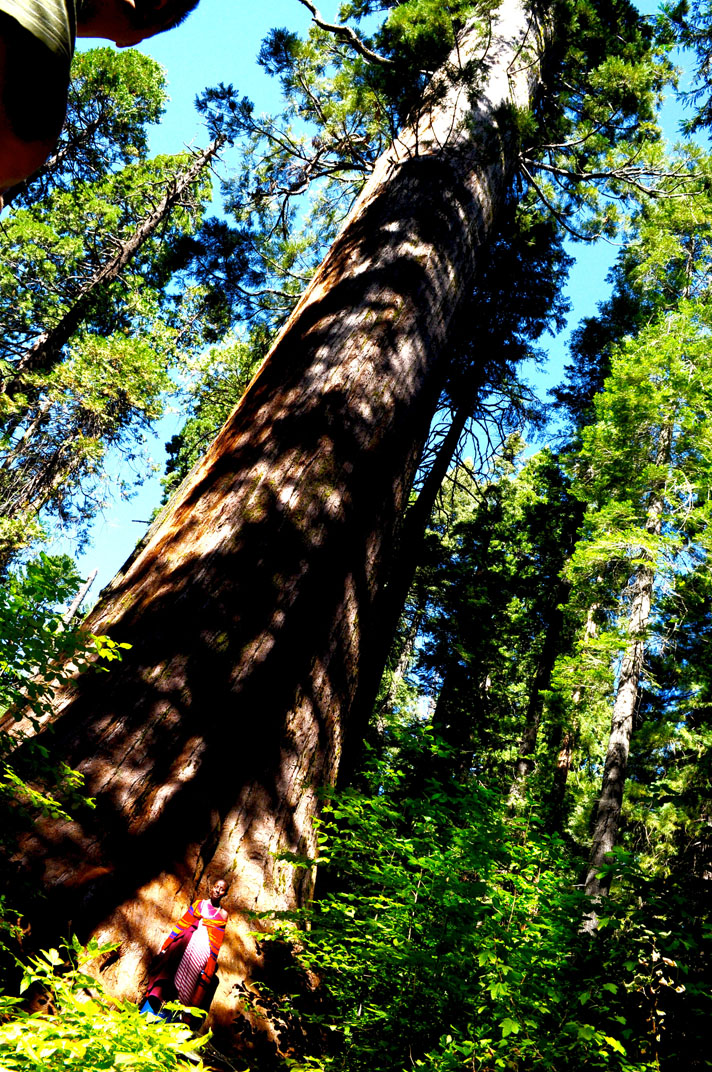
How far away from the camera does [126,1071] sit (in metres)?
1.04

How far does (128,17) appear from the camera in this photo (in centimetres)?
76

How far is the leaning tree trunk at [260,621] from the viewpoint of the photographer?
82.8 inches

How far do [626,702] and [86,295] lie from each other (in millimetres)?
16062

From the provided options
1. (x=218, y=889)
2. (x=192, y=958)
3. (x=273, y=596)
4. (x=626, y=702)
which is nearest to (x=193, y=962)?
(x=192, y=958)

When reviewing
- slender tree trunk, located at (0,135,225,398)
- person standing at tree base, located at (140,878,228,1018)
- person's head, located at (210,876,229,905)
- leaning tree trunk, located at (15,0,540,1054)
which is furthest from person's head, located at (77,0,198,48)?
slender tree trunk, located at (0,135,225,398)

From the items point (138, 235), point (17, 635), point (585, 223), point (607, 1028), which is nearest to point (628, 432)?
point (585, 223)

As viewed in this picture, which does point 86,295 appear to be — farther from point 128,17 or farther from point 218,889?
point 128,17

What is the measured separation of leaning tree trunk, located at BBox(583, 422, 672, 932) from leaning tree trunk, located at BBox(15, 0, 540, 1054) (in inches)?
292

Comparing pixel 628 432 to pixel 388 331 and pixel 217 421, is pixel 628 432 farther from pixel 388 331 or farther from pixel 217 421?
pixel 388 331

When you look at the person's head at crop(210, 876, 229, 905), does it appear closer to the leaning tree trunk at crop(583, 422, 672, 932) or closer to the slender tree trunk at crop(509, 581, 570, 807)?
the leaning tree trunk at crop(583, 422, 672, 932)

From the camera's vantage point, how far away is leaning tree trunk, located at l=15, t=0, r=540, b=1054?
210 cm

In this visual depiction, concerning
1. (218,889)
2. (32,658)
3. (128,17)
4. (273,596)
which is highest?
(273,596)

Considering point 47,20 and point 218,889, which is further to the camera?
point 218,889

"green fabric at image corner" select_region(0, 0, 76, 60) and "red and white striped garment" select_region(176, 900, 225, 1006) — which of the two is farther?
"red and white striped garment" select_region(176, 900, 225, 1006)
